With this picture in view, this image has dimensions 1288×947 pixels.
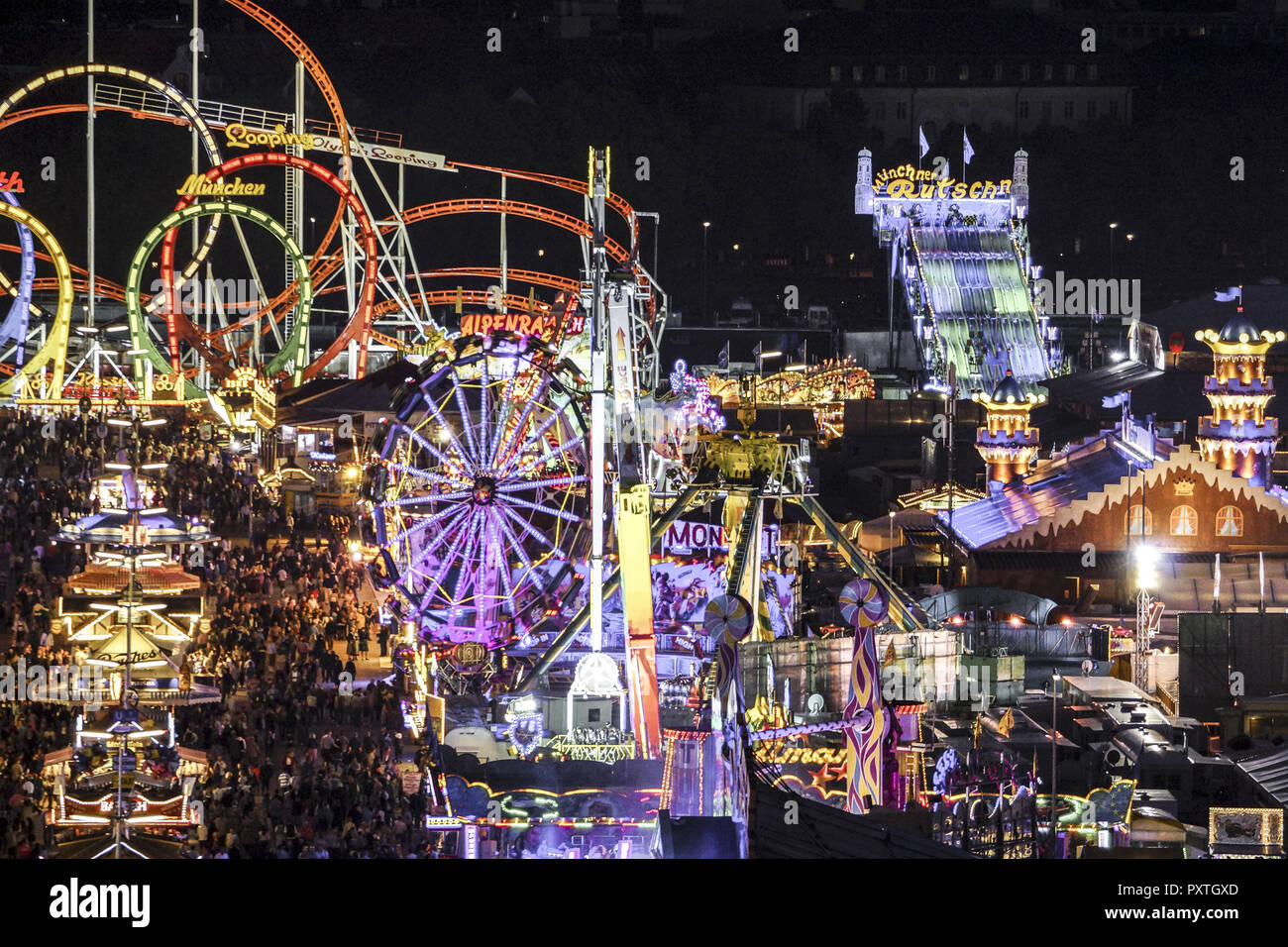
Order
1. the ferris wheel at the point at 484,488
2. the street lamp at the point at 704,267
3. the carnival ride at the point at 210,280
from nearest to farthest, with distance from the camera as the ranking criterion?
the ferris wheel at the point at 484,488
the carnival ride at the point at 210,280
the street lamp at the point at 704,267

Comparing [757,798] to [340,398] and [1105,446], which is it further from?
[340,398]

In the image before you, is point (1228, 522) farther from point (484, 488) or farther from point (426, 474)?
point (426, 474)

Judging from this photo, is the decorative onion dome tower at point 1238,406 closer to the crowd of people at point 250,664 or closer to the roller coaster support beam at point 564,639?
the crowd of people at point 250,664

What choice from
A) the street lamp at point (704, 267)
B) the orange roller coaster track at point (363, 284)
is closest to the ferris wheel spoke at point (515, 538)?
the orange roller coaster track at point (363, 284)

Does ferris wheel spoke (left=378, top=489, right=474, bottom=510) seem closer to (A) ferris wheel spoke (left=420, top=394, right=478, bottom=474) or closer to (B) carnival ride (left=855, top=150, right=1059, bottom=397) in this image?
(A) ferris wheel spoke (left=420, top=394, right=478, bottom=474)

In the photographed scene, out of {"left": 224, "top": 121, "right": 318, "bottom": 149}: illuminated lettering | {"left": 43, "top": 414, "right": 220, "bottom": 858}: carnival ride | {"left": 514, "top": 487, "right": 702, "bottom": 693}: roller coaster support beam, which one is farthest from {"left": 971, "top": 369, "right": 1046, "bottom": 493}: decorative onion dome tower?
{"left": 514, "top": 487, "right": 702, "bottom": 693}: roller coaster support beam

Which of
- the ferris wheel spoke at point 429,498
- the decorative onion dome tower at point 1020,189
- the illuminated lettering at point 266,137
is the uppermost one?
the decorative onion dome tower at point 1020,189

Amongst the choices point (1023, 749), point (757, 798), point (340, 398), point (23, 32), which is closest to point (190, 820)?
point (757, 798)
